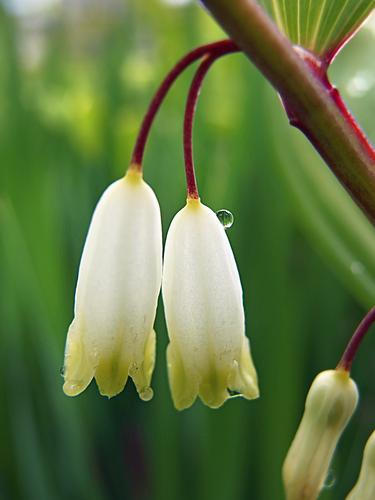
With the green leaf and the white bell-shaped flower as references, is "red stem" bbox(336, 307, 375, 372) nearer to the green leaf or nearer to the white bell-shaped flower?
the white bell-shaped flower

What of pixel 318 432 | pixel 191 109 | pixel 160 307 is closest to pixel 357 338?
pixel 318 432

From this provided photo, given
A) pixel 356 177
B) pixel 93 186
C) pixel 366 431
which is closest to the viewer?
pixel 356 177

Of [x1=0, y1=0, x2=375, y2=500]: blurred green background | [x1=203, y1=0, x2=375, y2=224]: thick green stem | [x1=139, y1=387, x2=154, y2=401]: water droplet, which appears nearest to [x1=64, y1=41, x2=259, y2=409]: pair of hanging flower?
[x1=139, y1=387, x2=154, y2=401]: water droplet

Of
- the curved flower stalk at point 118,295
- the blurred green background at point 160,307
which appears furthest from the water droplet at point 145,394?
the blurred green background at point 160,307

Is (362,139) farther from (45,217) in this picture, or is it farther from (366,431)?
(45,217)

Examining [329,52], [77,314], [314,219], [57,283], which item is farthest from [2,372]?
[329,52]

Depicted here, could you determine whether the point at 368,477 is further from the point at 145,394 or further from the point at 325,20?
the point at 325,20
